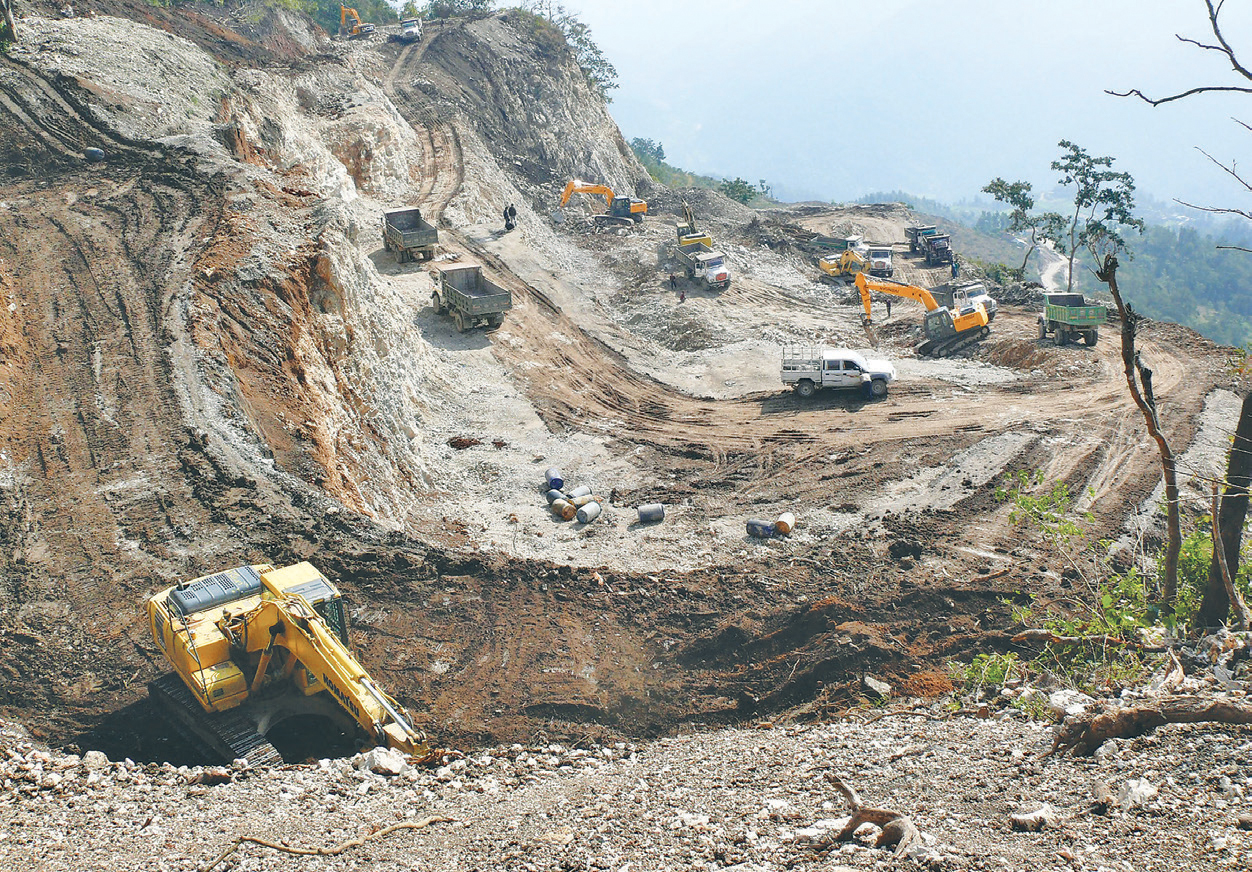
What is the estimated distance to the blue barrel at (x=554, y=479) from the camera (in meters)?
24.3

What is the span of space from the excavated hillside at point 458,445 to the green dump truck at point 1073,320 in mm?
938

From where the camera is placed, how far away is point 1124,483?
22.6m

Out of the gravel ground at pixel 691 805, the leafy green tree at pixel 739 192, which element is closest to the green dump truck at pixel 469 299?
the gravel ground at pixel 691 805

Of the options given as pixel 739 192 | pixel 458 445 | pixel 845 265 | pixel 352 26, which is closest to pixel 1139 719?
pixel 458 445

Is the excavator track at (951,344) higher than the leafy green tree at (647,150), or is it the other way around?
the leafy green tree at (647,150)

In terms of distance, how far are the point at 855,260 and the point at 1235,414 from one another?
77.3 ft

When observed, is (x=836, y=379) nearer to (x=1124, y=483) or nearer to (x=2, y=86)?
(x=1124, y=483)

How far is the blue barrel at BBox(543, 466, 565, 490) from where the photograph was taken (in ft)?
79.7

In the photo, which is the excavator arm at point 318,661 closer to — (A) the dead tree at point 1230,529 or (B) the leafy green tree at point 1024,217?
(A) the dead tree at point 1230,529

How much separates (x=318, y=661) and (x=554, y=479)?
41.5 ft

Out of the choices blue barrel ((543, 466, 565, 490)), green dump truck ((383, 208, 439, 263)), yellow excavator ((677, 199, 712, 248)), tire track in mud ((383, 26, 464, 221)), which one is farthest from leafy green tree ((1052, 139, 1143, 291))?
blue barrel ((543, 466, 565, 490))

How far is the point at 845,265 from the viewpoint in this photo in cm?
4791

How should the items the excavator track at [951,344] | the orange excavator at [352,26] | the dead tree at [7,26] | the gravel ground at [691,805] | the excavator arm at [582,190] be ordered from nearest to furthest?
the gravel ground at [691,805], the excavator track at [951,344], the dead tree at [7,26], the excavator arm at [582,190], the orange excavator at [352,26]

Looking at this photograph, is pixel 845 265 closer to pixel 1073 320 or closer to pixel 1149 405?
pixel 1073 320
